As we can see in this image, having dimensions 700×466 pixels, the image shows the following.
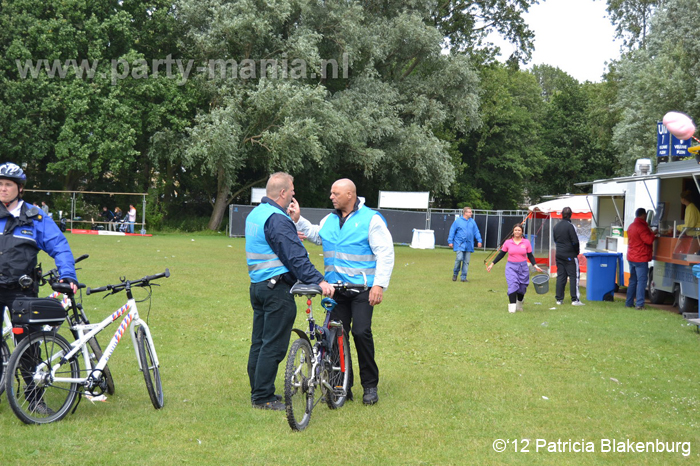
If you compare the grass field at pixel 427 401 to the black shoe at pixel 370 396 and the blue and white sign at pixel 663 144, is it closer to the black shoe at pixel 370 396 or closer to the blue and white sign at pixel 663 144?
the black shoe at pixel 370 396

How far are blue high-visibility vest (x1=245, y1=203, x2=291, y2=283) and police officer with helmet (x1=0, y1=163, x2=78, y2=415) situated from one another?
4.69 ft

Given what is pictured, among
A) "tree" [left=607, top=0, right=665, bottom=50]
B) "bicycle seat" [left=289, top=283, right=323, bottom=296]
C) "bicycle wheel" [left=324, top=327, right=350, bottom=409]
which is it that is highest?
"tree" [left=607, top=0, right=665, bottom=50]

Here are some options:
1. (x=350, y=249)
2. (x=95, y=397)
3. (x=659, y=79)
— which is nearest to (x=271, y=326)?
(x=350, y=249)

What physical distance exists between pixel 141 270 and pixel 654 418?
1558 centimetres

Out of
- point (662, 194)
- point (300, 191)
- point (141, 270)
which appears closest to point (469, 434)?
point (662, 194)

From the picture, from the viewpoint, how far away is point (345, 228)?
6.84 m

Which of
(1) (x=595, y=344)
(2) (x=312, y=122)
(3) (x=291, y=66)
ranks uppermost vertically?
(3) (x=291, y=66)

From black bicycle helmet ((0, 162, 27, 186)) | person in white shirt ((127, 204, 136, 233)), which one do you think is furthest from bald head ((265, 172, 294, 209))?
person in white shirt ((127, 204, 136, 233))

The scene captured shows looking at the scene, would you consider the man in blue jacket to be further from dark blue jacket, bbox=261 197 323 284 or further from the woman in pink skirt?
dark blue jacket, bbox=261 197 323 284

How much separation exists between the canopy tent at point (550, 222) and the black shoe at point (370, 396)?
16.5m

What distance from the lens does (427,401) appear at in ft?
23.3

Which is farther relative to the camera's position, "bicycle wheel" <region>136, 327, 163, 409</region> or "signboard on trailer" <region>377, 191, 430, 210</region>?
"signboard on trailer" <region>377, 191, 430, 210</region>

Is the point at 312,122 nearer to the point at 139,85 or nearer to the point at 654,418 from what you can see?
the point at 139,85

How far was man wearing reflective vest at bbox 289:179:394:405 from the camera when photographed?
6801 millimetres
